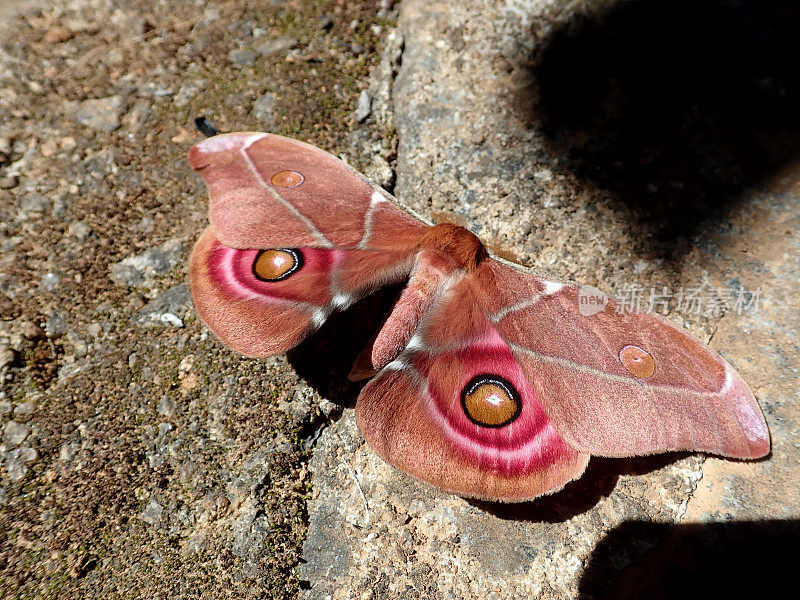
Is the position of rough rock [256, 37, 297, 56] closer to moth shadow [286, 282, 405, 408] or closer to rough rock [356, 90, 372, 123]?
rough rock [356, 90, 372, 123]

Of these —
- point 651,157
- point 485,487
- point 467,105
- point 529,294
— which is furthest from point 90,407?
point 651,157

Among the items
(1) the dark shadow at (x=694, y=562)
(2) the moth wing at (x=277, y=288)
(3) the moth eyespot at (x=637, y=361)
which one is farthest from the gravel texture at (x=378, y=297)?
(3) the moth eyespot at (x=637, y=361)

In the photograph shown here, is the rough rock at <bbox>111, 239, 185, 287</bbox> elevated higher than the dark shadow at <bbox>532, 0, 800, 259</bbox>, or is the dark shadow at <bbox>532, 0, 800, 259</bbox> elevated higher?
the dark shadow at <bbox>532, 0, 800, 259</bbox>

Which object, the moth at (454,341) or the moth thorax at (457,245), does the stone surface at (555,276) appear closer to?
the moth at (454,341)

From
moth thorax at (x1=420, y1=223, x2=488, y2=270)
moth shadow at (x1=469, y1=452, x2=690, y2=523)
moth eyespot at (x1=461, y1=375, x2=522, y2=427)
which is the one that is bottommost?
moth shadow at (x1=469, y1=452, x2=690, y2=523)

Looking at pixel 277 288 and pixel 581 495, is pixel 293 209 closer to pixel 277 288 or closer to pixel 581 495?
pixel 277 288

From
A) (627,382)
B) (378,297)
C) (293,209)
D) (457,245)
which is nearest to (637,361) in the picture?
(627,382)

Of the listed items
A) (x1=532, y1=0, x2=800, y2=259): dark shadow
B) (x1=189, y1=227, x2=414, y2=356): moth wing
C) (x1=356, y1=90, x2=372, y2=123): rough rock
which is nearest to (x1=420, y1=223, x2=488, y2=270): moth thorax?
(x1=189, y1=227, x2=414, y2=356): moth wing
